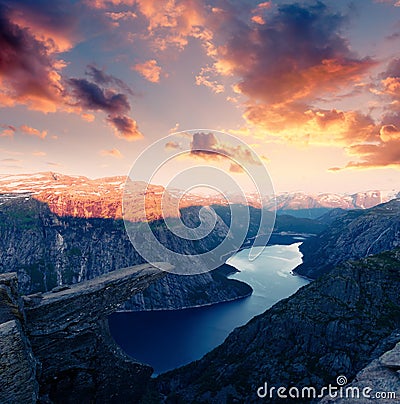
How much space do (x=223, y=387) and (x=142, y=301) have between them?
13415cm

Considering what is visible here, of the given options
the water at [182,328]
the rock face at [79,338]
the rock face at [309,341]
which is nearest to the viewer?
the rock face at [79,338]

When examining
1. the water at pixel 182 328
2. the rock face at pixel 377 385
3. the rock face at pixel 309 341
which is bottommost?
the water at pixel 182 328

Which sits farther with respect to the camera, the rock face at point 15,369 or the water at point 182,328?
the water at point 182,328

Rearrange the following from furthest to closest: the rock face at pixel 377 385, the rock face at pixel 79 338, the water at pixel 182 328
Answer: the water at pixel 182 328
the rock face at pixel 79 338
the rock face at pixel 377 385

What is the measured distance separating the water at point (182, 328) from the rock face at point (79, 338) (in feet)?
284

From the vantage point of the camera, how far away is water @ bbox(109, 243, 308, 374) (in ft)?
365

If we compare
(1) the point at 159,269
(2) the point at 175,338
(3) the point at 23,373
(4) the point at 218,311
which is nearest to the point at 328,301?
(1) the point at 159,269

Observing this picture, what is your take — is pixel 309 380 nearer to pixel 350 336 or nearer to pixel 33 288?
pixel 350 336

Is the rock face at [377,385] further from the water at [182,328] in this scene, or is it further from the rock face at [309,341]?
the water at [182,328]

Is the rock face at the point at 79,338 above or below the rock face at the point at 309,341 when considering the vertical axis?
above

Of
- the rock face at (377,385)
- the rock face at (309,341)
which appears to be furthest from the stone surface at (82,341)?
the rock face at (309,341)

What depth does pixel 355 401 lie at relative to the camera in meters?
9.49

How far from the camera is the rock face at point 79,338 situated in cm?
1944

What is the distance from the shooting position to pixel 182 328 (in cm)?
14200
